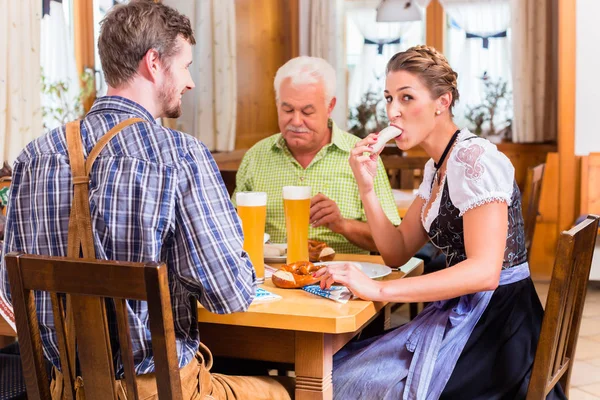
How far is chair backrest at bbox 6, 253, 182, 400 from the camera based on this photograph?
4.18 ft

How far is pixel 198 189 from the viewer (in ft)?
4.73

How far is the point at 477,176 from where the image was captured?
1.86 meters

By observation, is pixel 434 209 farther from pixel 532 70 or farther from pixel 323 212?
pixel 532 70

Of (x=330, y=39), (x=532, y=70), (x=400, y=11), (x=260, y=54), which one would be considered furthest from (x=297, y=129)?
(x=330, y=39)

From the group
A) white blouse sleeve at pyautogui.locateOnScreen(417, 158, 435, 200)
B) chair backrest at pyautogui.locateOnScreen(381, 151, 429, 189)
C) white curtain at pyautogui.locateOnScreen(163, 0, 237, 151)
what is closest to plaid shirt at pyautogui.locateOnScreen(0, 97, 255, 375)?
white blouse sleeve at pyautogui.locateOnScreen(417, 158, 435, 200)

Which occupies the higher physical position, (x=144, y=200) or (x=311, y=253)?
(x=144, y=200)

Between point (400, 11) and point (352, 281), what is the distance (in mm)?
A: 4877

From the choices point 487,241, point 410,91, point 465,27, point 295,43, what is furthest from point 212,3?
point 487,241

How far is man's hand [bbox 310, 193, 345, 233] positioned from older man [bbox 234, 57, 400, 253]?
8.7 inches

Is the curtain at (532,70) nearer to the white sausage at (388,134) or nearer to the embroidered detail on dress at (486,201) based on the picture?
the white sausage at (388,134)

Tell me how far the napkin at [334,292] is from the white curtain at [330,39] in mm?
5595

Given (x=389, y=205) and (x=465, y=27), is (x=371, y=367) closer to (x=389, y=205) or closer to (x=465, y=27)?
(x=389, y=205)

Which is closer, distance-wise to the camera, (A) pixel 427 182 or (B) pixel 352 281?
(B) pixel 352 281

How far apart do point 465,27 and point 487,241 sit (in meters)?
5.82
